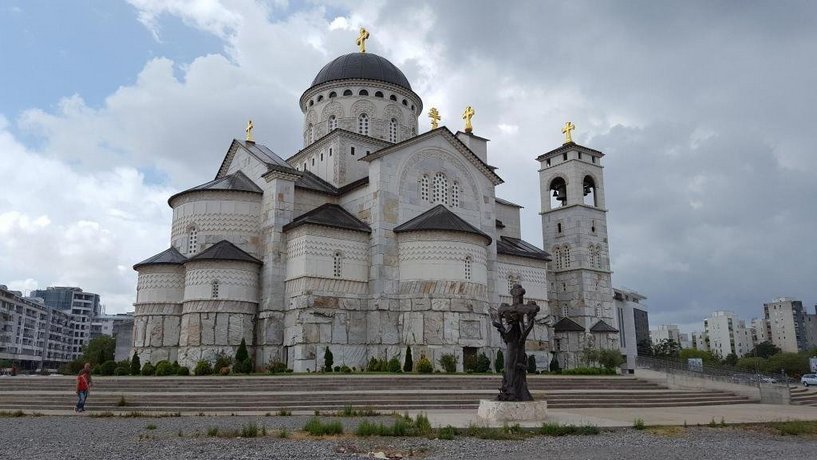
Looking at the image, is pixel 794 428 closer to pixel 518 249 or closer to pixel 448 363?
pixel 448 363

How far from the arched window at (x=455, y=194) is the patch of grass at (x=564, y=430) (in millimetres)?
22877

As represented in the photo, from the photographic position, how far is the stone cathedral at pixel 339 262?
30.2 metres

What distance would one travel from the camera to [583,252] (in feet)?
142

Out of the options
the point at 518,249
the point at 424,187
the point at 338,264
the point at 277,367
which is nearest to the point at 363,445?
the point at 277,367

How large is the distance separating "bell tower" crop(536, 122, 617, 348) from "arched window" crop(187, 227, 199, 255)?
933 inches

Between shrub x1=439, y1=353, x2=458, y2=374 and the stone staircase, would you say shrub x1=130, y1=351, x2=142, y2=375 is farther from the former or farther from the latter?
shrub x1=439, y1=353, x2=458, y2=374

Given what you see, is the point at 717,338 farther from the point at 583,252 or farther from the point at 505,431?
the point at 505,431

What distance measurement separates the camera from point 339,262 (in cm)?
3138

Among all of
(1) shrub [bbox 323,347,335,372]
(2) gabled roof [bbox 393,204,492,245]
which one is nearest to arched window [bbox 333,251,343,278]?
(2) gabled roof [bbox 393,204,492,245]

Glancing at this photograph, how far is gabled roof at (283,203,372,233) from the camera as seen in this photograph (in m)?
31.0

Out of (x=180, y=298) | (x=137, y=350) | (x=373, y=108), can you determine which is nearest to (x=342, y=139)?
(x=373, y=108)

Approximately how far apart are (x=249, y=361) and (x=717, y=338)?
12894 cm

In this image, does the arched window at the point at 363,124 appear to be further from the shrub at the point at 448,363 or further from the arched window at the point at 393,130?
the shrub at the point at 448,363

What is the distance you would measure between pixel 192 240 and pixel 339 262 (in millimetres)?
8393
